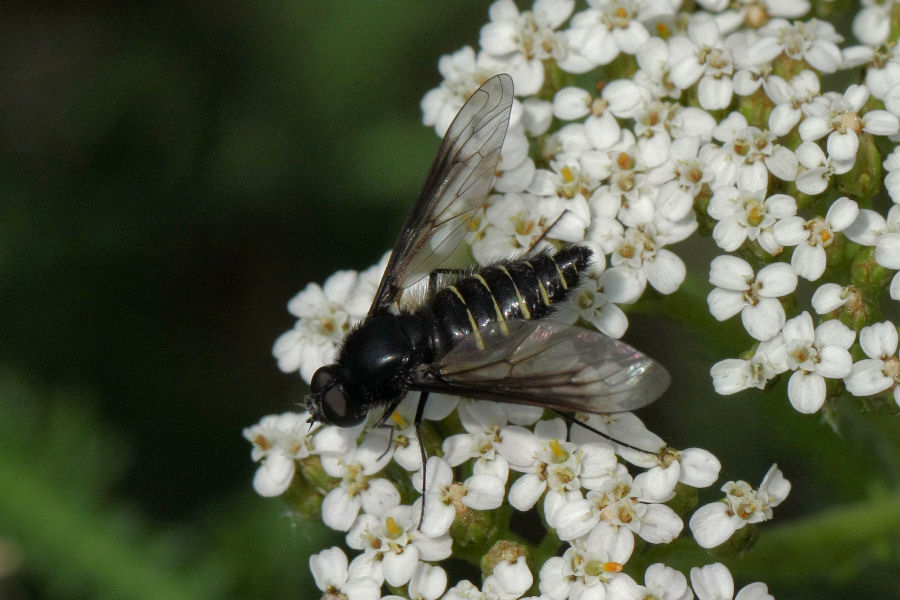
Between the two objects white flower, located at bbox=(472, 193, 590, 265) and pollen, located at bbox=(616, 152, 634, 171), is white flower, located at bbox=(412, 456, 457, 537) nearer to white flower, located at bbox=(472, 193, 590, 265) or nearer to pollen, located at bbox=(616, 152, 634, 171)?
white flower, located at bbox=(472, 193, 590, 265)

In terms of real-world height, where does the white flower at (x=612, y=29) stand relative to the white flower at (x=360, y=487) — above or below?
above

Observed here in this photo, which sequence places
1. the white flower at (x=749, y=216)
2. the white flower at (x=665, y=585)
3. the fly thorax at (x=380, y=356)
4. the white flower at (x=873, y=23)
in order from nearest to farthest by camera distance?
the white flower at (x=665, y=585) → the fly thorax at (x=380, y=356) → the white flower at (x=749, y=216) → the white flower at (x=873, y=23)

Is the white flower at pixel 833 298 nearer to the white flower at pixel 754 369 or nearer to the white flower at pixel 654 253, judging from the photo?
the white flower at pixel 754 369

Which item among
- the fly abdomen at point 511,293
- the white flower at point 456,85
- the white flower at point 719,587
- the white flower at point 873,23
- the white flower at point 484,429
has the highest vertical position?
the white flower at point 456,85

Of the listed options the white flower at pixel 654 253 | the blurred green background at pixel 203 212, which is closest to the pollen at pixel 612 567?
the white flower at pixel 654 253

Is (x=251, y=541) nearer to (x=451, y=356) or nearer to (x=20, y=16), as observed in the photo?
(x=451, y=356)

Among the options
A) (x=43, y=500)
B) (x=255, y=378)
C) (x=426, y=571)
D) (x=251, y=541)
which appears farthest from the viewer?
(x=255, y=378)

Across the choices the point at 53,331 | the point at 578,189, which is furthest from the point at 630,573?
the point at 53,331

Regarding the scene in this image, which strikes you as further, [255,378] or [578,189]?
[255,378]
